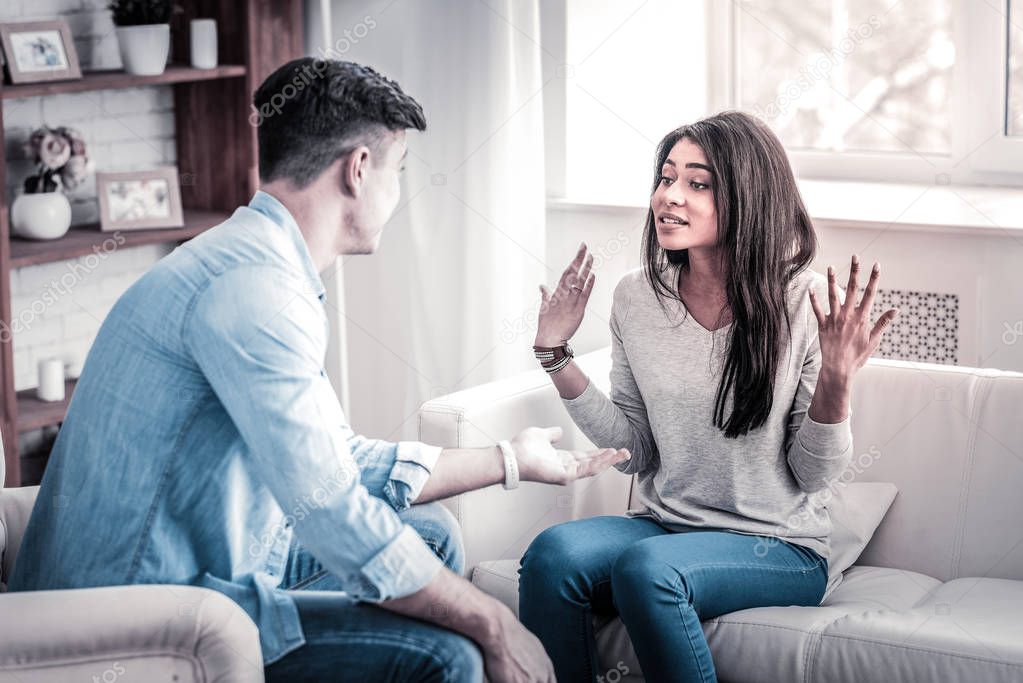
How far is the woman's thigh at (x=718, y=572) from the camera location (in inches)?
70.5

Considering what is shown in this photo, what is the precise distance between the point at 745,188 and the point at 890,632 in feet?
2.35

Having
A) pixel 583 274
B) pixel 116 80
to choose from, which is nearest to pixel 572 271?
pixel 583 274

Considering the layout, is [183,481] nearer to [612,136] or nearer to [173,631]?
[173,631]

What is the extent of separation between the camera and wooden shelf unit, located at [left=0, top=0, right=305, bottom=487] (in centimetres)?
299

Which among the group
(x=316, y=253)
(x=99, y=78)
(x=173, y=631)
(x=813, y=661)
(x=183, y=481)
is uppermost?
(x=99, y=78)

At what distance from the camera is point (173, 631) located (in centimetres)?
131

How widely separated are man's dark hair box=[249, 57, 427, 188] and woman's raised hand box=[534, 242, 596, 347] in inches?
25.3

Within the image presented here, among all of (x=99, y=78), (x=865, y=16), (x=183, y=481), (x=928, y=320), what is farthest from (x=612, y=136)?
(x=183, y=481)

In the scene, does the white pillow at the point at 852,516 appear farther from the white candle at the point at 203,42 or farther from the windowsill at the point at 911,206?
the white candle at the point at 203,42

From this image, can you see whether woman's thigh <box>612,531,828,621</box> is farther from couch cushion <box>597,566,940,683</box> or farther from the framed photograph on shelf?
the framed photograph on shelf

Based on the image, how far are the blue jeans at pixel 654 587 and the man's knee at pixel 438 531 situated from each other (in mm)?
290

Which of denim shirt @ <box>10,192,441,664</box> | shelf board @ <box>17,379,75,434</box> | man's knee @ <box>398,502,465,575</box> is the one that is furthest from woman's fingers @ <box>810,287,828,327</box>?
shelf board @ <box>17,379,75,434</box>

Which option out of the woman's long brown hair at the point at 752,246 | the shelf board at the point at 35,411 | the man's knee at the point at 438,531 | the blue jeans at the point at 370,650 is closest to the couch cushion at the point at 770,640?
the woman's long brown hair at the point at 752,246

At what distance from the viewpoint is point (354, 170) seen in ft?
4.99
